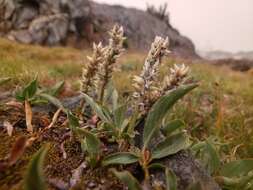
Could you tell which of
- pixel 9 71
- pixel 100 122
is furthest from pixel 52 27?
pixel 100 122

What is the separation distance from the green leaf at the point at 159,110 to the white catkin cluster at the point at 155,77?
55 mm

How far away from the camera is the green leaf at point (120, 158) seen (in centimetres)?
176

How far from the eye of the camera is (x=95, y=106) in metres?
2.08

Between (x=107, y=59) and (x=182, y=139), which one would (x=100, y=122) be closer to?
(x=107, y=59)

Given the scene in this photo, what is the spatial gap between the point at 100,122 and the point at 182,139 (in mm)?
498

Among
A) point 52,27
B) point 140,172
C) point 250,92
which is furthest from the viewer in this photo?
point 52,27

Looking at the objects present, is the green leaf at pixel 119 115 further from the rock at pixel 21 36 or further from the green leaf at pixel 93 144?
the rock at pixel 21 36

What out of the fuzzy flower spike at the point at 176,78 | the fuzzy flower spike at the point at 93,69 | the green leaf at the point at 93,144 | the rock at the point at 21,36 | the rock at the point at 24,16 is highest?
the fuzzy flower spike at the point at 176,78

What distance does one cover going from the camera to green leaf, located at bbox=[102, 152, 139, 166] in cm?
176

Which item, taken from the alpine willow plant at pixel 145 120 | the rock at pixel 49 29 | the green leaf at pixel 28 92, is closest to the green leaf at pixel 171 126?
the alpine willow plant at pixel 145 120

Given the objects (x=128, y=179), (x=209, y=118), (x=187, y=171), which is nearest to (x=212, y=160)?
(x=187, y=171)

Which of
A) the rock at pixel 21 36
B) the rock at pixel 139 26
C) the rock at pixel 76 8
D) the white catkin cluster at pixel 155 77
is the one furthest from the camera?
the rock at pixel 139 26

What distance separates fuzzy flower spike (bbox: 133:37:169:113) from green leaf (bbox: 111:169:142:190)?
1.40 feet

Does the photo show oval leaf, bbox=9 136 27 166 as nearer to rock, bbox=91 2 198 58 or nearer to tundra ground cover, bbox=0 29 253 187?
tundra ground cover, bbox=0 29 253 187
